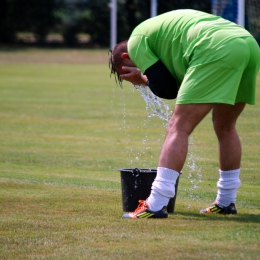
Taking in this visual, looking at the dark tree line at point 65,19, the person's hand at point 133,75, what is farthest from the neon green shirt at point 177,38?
the dark tree line at point 65,19

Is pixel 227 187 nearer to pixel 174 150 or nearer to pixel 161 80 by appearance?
pixel 174 150

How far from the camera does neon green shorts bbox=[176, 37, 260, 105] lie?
18.9 ft

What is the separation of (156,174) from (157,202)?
416 mm

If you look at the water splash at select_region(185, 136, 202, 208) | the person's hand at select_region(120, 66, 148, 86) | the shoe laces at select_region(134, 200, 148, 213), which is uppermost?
the person's hand at select_region(120, 66, 148, 86)

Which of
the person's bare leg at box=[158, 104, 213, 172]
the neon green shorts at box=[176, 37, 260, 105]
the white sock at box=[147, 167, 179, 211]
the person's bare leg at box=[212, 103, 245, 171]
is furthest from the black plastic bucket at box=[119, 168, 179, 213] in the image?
the neon green shorts at box=[176, 37, 260, 105]

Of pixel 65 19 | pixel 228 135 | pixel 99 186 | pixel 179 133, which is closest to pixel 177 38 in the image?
pixel 179 133

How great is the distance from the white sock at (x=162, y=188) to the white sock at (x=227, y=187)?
594mm

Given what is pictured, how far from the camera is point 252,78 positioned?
607cm

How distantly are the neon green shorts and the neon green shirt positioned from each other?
0.25ft

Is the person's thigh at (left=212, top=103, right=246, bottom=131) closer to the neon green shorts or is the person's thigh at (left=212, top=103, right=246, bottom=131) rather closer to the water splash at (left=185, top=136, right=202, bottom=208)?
the neon green shorts

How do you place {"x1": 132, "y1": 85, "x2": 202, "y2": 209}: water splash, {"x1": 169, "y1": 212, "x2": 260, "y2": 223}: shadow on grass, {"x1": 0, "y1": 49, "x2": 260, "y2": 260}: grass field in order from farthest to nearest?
{"x1": 132, "y1": 85, "x2": 202, "y2": 209}: water splash, {"x1": 169, "y1": 212, "x2": 260, "y2": 223}: shadow on grass, {"x1": 0, "y1": 49, "x2": 260, "y2": 260}: grass field

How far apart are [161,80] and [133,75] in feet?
1.30

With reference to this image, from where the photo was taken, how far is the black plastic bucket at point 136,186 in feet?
20.9

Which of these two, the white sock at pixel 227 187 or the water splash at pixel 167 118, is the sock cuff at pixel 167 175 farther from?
the water splash at pixel 167 118
